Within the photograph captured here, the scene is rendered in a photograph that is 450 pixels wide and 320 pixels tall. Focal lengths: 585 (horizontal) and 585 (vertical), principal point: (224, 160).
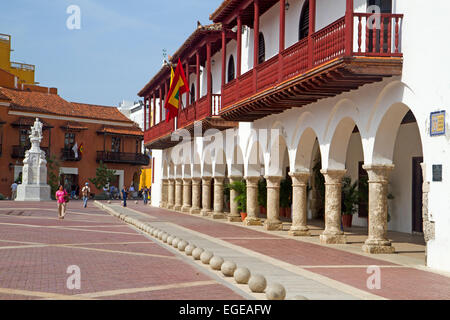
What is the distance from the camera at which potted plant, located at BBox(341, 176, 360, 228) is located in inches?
810

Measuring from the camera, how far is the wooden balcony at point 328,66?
11.6 m

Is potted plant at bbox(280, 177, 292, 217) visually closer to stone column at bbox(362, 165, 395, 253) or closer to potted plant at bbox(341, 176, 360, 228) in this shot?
potted plant at bbox(341, 176, 360, 228)

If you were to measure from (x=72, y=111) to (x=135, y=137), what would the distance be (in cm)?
715

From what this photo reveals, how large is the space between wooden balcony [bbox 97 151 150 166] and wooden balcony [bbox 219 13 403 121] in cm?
4392

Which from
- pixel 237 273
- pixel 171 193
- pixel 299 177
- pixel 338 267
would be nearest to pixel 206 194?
pixel 171 193

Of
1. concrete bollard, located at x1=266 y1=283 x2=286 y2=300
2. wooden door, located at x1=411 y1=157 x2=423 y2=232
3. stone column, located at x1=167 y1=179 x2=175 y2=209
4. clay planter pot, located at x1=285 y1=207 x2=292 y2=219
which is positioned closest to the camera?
concrete bollard, located at x1=266 y1=283 x2=286 y2=300

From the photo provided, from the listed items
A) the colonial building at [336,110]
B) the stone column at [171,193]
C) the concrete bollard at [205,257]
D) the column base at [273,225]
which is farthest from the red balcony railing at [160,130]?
the concrete bollard at [205,257]

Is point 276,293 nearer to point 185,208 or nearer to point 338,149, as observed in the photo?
point 338,149

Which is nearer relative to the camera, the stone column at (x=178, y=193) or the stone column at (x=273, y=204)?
the stone column at (x=273, y=204)

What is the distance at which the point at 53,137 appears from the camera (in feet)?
187

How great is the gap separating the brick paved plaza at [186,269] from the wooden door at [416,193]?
3.60 meters

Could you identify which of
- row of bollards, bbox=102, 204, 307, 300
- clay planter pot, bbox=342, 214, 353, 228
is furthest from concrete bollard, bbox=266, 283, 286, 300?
clay planter pot, bbox=342, 214, 353, 228

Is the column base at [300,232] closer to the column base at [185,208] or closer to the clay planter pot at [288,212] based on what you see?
the clay planter pot at [288,212]
